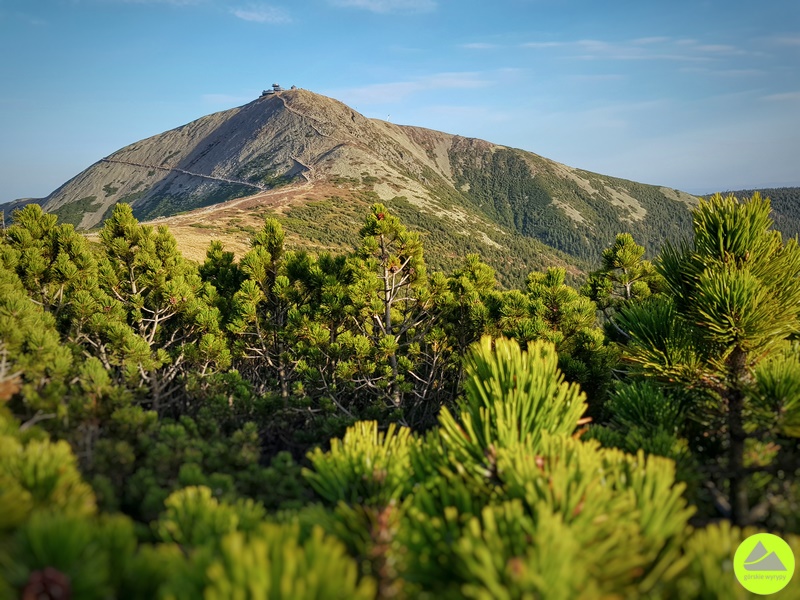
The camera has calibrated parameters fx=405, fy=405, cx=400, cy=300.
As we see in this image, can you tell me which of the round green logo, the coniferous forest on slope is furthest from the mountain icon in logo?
the coniferous forest on slope

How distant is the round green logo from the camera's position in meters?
1.46

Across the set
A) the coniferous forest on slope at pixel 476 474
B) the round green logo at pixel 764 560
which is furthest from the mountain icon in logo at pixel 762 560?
the coniferous forest on slope at pixel 476 474

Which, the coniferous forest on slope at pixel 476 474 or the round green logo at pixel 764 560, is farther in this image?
the round green logo at pixel 764 560

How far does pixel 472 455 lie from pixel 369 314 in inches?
308

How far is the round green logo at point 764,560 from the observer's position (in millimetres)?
1458

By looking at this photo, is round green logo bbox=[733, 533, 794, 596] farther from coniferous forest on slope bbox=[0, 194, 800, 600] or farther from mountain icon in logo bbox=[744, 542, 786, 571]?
coniferous forest on slope bbox=[0, 194, 800, 600]

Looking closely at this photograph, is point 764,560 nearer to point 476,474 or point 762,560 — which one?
point 762,560

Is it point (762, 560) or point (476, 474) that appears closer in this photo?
point (762, 560)

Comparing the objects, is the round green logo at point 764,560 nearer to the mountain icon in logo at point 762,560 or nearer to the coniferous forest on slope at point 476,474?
the mountain icon in logo at point 762,560

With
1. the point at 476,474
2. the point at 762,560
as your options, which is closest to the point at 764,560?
the point at 762,560

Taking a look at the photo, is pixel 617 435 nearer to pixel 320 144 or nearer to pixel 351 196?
pixel 351 196

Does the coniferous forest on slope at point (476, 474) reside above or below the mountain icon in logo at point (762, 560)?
above

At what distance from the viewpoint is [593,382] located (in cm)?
754

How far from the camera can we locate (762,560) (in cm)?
152
